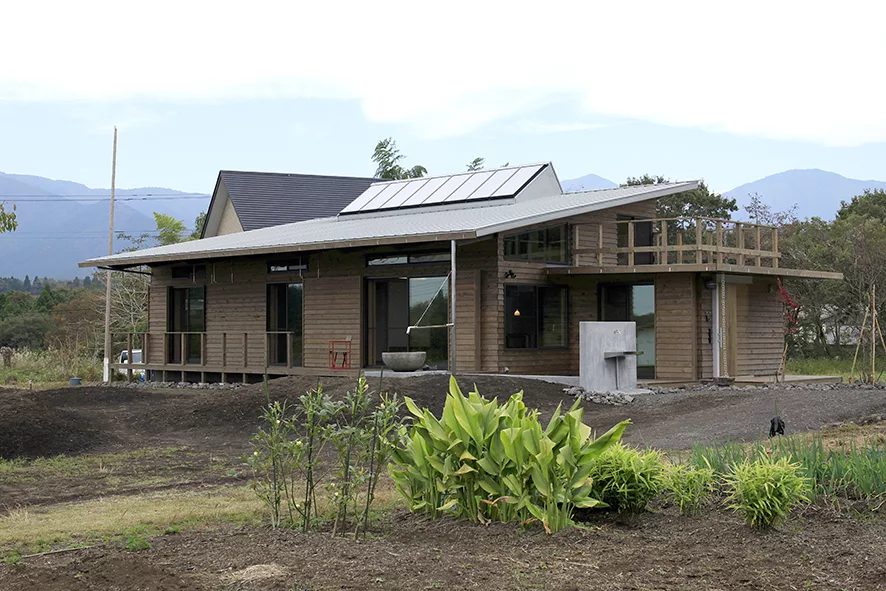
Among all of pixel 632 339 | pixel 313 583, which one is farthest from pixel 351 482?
pixel 632 339

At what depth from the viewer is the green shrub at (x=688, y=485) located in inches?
261

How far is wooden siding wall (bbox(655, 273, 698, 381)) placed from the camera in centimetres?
2102

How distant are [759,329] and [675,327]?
3.03 meters

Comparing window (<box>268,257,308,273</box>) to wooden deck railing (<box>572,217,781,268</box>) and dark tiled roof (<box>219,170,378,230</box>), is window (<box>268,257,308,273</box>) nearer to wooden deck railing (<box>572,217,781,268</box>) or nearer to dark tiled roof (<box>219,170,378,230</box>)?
wooden deck railing (<box>572,217,781,268</box>)

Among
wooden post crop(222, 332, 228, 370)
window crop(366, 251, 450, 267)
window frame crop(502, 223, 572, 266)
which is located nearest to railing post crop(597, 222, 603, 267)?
window frame crop(502, 223, 572, 266)

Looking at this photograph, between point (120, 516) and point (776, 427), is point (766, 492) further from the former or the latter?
point (776, 427)

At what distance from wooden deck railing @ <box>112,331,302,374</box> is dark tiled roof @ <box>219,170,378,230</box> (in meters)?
11.7

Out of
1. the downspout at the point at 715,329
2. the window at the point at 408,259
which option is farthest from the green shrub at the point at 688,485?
the downspout at the point at 715,329

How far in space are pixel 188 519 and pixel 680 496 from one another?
3.32 meters

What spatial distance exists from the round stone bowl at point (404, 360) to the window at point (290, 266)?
424 cm

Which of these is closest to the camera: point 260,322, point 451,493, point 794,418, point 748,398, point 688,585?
point 688,585

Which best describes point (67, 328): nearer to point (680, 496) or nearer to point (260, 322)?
point (260, 322)

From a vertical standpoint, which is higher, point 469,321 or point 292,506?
point 469,321

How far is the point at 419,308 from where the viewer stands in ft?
71.4
